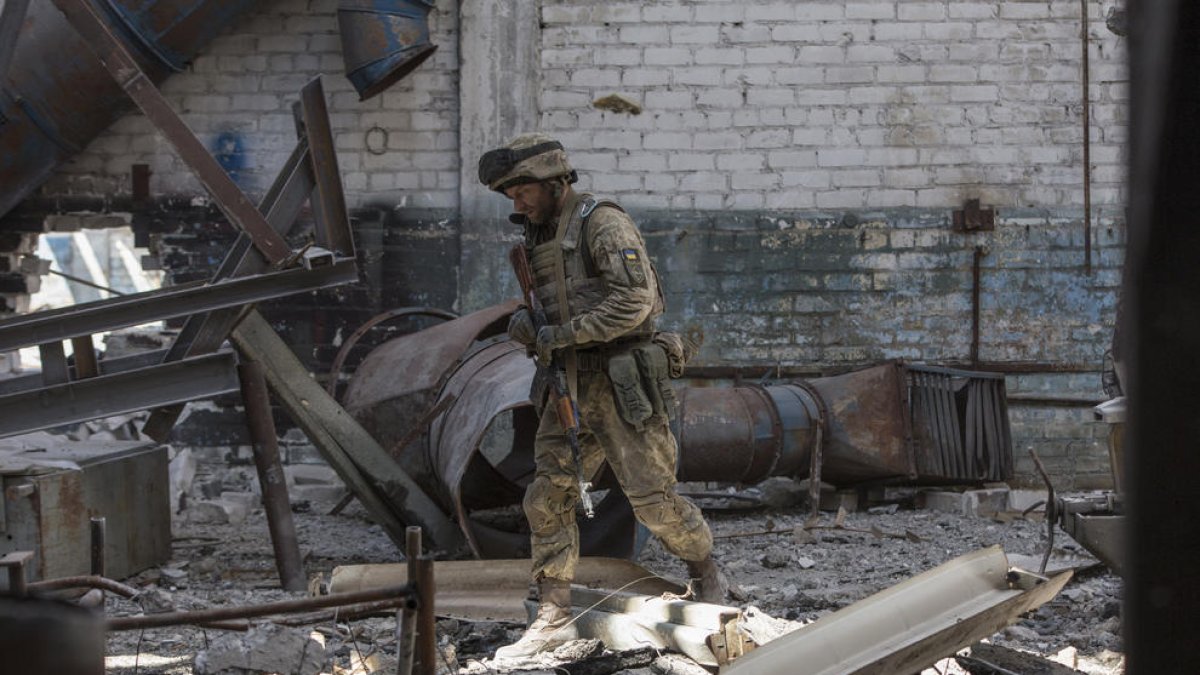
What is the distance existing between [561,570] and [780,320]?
164 inches

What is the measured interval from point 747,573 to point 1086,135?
4.25 meters

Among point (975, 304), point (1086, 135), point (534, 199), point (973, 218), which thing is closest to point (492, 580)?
point (534, 199)

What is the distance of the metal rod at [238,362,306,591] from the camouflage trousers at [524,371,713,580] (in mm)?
1505

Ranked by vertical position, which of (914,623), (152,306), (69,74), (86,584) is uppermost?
(69,74)

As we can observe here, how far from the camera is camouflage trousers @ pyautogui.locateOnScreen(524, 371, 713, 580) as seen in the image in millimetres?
4766

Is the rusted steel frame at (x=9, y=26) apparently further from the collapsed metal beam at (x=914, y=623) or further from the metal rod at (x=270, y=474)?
the collapsed metal beam at (x=914, y=623)

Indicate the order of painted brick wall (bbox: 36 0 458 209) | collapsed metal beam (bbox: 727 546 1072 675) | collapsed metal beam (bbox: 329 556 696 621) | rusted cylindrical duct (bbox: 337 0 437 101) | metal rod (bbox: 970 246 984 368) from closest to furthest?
1. collapsed metal beam (bbox: 727 546 1072 675)
2. collapsed metal beam (bbox: 329 556 696 621)
3. rusted cylindrical duct (bbox: 337 0 437 101)
4. painted brick wall (bbox: 36 0 458 209)
5. metal rod (bbox: 970 246 984 368)

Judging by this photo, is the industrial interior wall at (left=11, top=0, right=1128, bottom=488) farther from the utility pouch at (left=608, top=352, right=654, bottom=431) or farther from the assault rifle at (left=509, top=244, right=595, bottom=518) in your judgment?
the utility pouch at (left=608, top=352, right=654, bottom=431)

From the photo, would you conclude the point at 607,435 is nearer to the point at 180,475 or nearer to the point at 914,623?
the point at 914,623

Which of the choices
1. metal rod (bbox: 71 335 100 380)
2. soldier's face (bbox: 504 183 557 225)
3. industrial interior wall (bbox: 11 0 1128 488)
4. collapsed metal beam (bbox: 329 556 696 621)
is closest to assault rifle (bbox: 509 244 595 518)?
soldier's face (bbox: 504 183 557 225)

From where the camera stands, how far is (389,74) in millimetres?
8008

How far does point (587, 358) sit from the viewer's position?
4.84 meters

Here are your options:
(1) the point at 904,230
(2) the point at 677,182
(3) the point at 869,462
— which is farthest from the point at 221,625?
(1) the point at 904,230

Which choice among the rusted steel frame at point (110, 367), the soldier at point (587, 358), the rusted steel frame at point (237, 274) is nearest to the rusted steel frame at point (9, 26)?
the rusted steel frame at point (237, 274)
